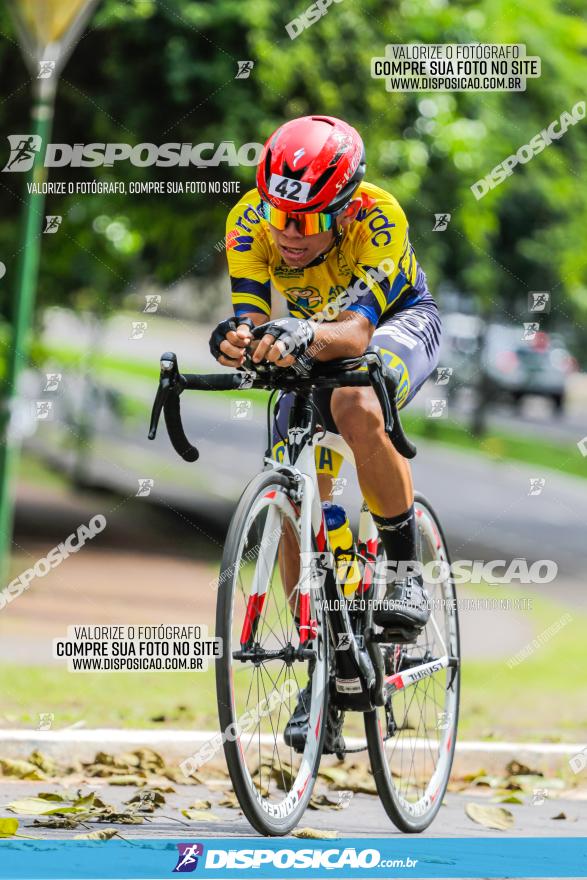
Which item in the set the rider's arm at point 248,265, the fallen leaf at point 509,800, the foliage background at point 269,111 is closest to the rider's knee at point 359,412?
the rider's arm at point 248,265

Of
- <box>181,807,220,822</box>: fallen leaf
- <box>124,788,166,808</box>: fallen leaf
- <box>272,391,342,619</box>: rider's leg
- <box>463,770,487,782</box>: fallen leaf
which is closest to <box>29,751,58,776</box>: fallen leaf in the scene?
<box>124,788,166,808</box>: fallen leaf

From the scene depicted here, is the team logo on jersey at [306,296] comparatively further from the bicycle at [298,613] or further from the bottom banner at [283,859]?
the bottom banner at [283,859]

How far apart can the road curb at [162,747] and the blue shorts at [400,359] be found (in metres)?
1.53

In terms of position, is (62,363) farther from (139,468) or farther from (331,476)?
(331,476)

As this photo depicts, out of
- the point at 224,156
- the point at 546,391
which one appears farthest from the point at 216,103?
the point at 546,391

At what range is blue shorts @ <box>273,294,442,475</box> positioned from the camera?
4520 mm

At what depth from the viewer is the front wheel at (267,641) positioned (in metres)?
3.89

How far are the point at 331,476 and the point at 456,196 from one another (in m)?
8.02

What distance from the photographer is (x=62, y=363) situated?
60.5 ft

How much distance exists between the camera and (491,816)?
16.7 ft

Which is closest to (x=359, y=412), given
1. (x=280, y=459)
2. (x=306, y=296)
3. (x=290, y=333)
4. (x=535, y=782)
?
(x=280, y=459)

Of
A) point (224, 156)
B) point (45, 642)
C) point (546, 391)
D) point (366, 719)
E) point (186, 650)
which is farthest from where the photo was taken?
point (546, 391)

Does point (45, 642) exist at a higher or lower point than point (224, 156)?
lower

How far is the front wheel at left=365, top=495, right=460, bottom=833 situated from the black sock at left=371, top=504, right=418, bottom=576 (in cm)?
22
